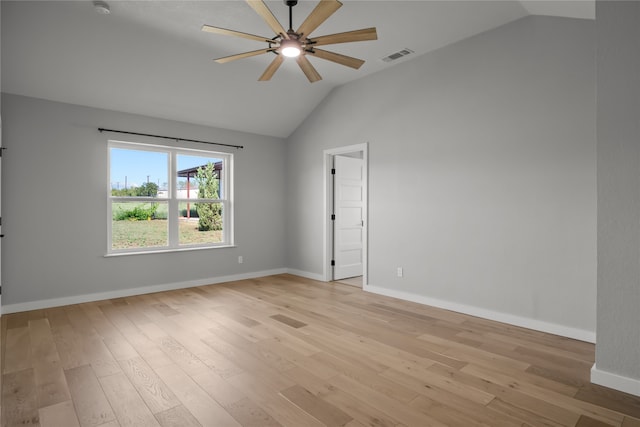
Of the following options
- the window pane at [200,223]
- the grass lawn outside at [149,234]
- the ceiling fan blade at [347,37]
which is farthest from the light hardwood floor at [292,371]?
the ceiling fan blade at [347,37]

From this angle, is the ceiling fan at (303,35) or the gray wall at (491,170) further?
the gray wall at (491,170)

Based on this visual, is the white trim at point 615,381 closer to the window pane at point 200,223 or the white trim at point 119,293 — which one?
the white trim at point 119,293

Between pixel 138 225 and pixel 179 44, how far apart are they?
8.52 ft

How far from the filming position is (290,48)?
2.80 meters

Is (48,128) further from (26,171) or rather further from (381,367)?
(381,367)

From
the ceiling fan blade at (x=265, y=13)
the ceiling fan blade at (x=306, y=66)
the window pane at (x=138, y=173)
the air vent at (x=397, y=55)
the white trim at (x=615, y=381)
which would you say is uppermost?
the air vent at (x=397, y=55)

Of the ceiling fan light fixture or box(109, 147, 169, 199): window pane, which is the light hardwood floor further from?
the ceiling fan light fixture

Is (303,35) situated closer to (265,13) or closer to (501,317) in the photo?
(265,13)

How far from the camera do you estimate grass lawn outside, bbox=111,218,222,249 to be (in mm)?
4859

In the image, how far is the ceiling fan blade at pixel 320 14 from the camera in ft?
7.38

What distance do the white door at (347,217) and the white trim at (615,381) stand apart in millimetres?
3786

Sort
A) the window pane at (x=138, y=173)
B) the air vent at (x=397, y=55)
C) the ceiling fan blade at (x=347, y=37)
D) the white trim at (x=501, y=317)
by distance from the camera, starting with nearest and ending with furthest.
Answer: the ceiling fan blade at (x=347, y=37) → the white trim at (x=501, y=317) → the air vent at (x=397, y=55) → the window pane at (x=138, y=173)

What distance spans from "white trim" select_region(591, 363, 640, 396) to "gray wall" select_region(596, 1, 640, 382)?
1.0 inches

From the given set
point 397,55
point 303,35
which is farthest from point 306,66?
point 397,55
